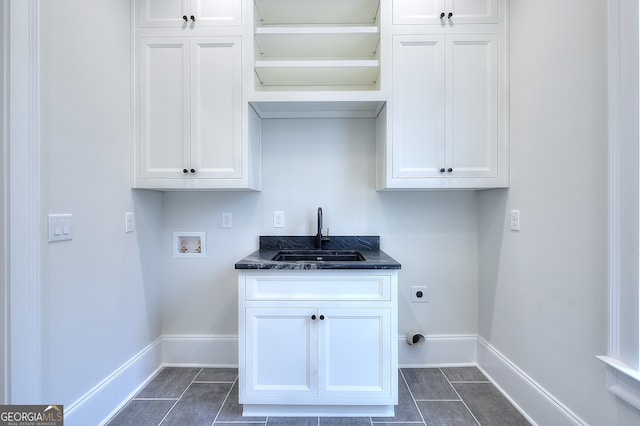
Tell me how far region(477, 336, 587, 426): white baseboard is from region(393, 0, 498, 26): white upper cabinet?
2.19m

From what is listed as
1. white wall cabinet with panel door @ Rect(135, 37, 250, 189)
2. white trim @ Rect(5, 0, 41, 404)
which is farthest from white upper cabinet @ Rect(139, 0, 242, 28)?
white trim @ Rect(5, 0, 41, 404)

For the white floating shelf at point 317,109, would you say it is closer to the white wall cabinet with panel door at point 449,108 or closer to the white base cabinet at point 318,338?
the white wall cabinet with panel door at point 449,108

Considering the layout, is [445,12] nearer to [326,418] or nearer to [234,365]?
[326,418]

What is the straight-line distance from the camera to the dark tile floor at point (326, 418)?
162 cm

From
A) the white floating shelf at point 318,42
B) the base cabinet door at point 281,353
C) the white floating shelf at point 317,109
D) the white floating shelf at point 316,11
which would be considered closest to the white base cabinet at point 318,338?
the base cabinet door at point 281,353

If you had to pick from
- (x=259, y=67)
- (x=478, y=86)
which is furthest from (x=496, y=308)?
(x=259, y=67)

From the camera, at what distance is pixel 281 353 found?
5.33ft

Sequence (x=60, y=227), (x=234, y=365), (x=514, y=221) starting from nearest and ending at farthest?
Result: (x=60, y=227)
(x=514, y=221)
(x=234, y=365)

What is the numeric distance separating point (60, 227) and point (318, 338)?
54.6 inches

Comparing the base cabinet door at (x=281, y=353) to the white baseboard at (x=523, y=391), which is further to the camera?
the base cabinet door at (x=281, y=353)

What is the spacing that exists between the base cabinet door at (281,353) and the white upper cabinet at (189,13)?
1.82 m

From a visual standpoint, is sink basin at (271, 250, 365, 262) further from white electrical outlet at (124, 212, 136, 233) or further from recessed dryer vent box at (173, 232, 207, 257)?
white electrical outlet at (124, 212, 136, 233)

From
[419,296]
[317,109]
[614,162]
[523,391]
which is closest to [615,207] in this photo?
[614,162]

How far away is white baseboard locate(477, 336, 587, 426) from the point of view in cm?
143
